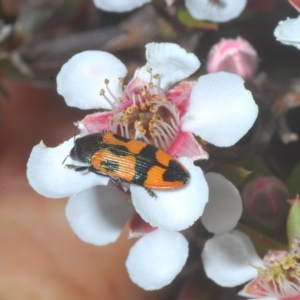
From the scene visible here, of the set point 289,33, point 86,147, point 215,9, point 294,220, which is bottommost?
point 294,220

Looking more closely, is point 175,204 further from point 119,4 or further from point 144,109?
point 119,4

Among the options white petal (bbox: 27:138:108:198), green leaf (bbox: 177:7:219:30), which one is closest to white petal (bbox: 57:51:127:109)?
white petal (bbox: 27:138:108:198)

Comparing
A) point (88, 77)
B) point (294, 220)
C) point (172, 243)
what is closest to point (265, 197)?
point (294, 220)

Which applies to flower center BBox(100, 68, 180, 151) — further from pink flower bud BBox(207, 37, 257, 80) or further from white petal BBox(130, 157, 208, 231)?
pink flower bud BBox(207, 37, 257, 80)

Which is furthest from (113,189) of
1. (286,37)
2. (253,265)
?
(286,37)

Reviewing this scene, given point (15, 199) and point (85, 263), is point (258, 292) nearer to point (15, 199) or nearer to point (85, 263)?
point (85, 263)

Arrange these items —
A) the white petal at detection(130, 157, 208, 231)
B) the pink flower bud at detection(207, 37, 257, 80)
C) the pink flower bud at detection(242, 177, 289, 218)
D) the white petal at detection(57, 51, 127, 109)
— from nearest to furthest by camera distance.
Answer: the white petal at detection(130, 157, 208, 231), the white petal at detection(57, 51, 127, 109), the pink flower bud at detection(242, 177, 289, 218), the pink flower bud at detection(207, 37, 257, 80)
